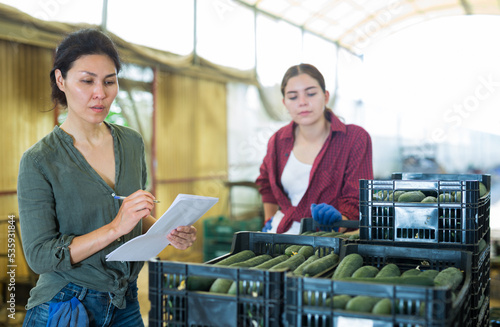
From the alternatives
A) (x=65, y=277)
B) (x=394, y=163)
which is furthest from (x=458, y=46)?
(x=65, y=277)

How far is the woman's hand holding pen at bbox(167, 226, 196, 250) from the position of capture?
5.09 feet

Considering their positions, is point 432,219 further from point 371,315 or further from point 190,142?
point 190,142

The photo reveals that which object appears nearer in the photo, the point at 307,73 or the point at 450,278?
the point at 450,278

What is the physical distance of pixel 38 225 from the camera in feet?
4.48

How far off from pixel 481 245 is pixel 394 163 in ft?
21.7

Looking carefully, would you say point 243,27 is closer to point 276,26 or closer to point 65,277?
point 276,26

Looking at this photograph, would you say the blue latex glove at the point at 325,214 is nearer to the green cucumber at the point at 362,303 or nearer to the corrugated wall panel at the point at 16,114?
the green cucumber at the point at 362,303

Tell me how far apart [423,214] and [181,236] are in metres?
0.78

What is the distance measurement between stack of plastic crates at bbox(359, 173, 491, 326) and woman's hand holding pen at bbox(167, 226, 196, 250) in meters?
0.58

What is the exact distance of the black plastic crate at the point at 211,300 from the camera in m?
0.96

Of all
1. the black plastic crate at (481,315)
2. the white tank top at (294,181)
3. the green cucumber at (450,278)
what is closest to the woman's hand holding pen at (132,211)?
the green cucumber at (450,278)

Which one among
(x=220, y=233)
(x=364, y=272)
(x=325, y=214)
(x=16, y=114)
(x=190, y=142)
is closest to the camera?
(x=364, y=272)

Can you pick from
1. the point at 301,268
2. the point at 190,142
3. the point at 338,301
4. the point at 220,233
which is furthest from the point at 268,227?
the point at 190,142

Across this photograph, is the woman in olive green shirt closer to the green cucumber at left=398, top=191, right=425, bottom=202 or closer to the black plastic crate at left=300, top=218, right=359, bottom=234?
the black plastic crate at left=300, top=218, right=359, bottom=234
